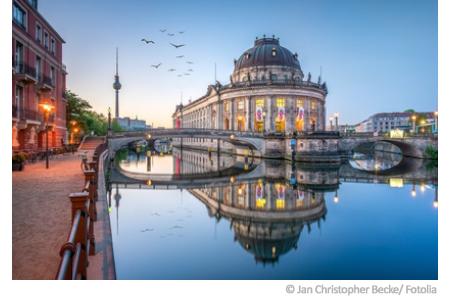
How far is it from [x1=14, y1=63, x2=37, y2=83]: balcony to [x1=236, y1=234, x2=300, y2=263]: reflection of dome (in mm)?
19590

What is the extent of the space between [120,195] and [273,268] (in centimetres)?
1229

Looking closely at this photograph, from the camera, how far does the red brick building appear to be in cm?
2008

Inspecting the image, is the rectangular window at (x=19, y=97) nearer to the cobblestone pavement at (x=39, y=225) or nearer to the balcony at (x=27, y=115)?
the balcony at (x=27, y=115)

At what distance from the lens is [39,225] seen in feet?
21.7

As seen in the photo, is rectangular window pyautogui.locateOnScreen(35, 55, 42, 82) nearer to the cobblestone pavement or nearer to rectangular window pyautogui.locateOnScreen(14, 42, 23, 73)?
rectangular window pyautogui.locateOnScreen(14, 42, 23, 73)

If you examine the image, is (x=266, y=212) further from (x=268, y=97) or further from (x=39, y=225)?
(x=268, y=97)

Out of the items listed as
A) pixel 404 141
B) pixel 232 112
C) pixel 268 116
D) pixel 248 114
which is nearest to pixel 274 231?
pixel 404 141

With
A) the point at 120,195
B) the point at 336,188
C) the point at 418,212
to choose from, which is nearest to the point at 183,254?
the point at 120,195

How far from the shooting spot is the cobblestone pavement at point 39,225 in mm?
4754

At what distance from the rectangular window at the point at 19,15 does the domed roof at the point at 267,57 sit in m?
47.1

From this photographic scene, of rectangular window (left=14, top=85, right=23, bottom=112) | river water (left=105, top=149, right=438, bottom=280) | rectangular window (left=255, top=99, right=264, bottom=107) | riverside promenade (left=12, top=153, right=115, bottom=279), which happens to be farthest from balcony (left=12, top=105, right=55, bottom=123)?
rectangular window (left=255, top=99, right=264, bottom=107)
